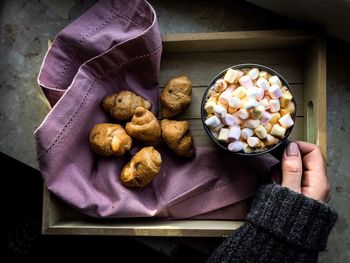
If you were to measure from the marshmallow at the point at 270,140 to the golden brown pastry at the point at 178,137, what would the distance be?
0.17 meters

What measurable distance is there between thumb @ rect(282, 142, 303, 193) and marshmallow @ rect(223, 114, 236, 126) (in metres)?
0.14

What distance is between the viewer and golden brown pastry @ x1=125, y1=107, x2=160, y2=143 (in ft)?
3.11

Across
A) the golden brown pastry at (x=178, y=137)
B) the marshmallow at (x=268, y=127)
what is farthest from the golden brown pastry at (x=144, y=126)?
the marshmallow at (x=268, y=127)

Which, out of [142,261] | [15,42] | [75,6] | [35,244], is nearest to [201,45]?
[75,6]

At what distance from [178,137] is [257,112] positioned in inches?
7.2

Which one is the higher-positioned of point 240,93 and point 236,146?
point 240,93

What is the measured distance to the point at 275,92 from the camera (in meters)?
0.90

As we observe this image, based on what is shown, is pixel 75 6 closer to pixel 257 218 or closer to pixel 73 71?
pixel 73 71

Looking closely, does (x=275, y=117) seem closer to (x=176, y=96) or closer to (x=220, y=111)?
(x=220, y=111)

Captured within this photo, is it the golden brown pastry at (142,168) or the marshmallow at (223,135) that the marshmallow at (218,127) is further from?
the golden brown pastry at (142,168)

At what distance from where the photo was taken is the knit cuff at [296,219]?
0.89m

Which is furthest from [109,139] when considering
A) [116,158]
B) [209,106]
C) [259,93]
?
[259,93]

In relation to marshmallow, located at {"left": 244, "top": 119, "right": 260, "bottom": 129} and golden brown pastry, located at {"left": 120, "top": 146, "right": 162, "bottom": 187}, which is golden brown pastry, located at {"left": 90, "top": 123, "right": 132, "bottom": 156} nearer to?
golden brown pastry, located at {"left": 120, "top": 146, "right": 162, "bottom": 187}

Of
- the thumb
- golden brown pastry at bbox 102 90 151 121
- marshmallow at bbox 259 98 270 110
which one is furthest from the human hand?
golden brown pastry at bbox 102 90 151 121
